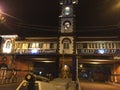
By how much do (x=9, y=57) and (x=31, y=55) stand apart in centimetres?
454

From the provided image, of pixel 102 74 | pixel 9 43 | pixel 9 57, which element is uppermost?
pixel 9 43

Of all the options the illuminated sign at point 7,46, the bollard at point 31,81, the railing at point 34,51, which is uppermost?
the illuminated sign at point 7,46

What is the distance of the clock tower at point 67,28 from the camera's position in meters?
32.6

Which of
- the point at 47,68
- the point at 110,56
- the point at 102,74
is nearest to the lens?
the point at 110,56

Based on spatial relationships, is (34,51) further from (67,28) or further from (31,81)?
(31,81)

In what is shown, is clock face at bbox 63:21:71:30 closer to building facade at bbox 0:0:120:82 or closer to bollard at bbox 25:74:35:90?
building facade at bbox 0:0:120:82

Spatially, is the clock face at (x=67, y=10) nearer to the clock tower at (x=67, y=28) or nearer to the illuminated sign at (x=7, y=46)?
the clock tower at (x=67, y=28)

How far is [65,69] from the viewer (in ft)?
103

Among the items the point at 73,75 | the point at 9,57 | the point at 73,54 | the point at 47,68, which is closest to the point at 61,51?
the point at 73,54

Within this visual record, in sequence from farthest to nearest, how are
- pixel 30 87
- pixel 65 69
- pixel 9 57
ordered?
1. pixel 9 57
2. pixel 65 69
3. pixel 30 87

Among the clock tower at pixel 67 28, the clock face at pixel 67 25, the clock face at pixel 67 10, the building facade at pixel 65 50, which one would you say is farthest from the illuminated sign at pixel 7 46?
the clock face at pixel 67 10

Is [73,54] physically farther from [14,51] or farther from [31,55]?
[14,51]

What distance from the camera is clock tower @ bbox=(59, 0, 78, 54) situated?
32.6 meters

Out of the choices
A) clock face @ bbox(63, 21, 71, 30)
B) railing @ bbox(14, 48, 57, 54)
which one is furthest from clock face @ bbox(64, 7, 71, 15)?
railing @ bbox(14, 48, 57, 54)
